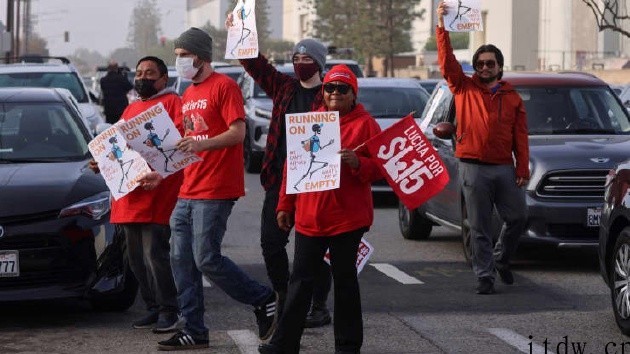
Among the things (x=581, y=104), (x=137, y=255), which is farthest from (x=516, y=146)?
(x=137, y=255)

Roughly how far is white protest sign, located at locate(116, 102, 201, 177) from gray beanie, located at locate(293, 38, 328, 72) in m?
0.88

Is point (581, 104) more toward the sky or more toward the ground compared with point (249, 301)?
more toward the sky

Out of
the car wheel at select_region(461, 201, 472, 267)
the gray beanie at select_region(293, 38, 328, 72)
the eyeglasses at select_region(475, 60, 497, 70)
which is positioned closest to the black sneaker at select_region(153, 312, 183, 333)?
the gray beanie at select_region(293, 38, 328, 72)

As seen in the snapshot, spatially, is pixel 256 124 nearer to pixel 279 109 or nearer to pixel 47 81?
pixel 47 81

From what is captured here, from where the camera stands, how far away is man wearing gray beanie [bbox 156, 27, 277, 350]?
8.73 m

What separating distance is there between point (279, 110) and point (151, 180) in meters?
0.89

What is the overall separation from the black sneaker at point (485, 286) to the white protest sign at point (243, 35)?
3.04 meters

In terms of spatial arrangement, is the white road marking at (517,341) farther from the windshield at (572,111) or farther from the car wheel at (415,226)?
the car wheel at (415,226)

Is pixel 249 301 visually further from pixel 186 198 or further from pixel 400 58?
pixel 400 58

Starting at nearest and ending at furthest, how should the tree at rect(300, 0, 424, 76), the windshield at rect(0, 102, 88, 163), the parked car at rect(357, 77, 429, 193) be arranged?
the windshield at rect(0, 102, 88, 163)
the parked car at rect(357, 77, 429, 193)
the tree at rect(300, 0, 424, 76)

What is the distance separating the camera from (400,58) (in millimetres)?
104500

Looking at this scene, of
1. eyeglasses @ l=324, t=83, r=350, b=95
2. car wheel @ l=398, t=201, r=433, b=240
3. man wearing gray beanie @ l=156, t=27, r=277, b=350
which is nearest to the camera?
eyeglasses @ l=324, t=83, r=350, b=95

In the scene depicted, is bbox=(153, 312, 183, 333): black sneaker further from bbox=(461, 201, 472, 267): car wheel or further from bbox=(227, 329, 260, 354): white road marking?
bbox=(461, 201, 472, 267): car wheel

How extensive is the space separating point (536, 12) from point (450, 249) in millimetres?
88478
